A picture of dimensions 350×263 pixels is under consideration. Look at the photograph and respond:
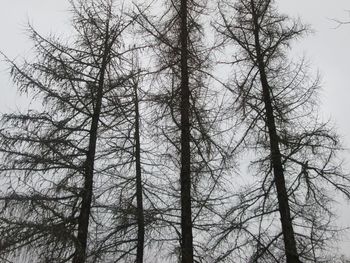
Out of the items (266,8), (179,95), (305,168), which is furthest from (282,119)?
(266,8)

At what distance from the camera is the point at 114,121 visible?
1083 cm

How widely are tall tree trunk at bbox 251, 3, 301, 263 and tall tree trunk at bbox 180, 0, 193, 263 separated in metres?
1.77

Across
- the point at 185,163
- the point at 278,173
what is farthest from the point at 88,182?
the point at 278,173

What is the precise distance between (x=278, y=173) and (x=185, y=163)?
6.59 ft

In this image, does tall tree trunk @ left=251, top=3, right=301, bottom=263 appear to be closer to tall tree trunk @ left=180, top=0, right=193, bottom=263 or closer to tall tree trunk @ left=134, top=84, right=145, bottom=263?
tall tree trunk @ left=180, top=0, right=193, bottom=263

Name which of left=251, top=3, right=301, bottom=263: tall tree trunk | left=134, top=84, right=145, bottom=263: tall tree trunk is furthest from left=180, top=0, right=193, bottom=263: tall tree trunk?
left=251, top=3, right=301, bottom=263: tall tree trunk

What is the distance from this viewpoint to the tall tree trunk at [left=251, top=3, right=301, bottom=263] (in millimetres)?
9414

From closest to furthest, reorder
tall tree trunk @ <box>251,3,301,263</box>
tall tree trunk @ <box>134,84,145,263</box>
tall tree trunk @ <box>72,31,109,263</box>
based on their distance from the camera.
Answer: tall tree trunk @ <box>72,31,109,263</box>
tall tree trunk @ <box>251,3,301,263</box>
tall tree trunk @ <box>134,84,145,263</box>

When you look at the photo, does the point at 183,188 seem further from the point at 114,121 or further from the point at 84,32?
the point at 84,32

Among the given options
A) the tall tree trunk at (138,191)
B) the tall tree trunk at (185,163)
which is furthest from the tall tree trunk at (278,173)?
the tall tree trunk at (138,191)

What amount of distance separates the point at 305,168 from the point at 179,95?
10.6 feet

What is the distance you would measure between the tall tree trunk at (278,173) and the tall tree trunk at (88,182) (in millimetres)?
3695

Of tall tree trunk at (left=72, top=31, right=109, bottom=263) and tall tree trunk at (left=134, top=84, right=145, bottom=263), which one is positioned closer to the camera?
tall tree trunk at (left=72, top=31, right=109, bottom=263)

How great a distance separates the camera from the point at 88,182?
946 cm
